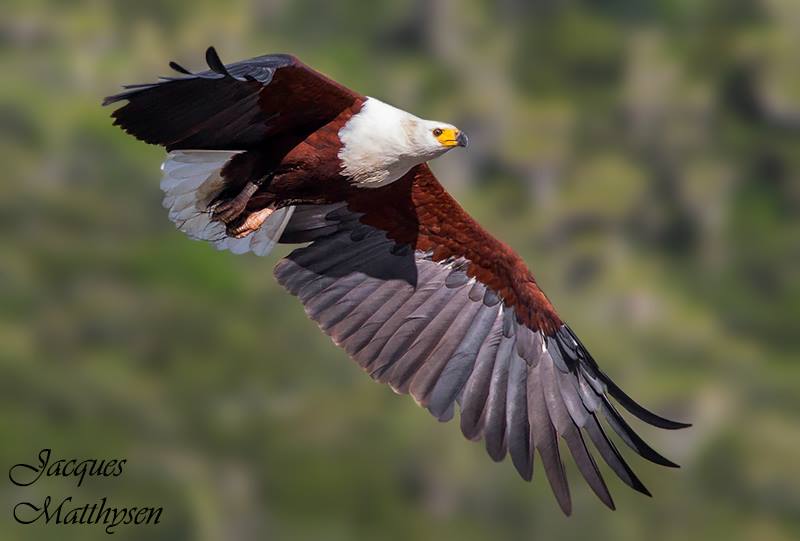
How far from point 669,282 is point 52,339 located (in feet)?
50.5

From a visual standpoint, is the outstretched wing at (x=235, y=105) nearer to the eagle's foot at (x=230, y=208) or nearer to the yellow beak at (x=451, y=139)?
the eagle's foot at (x=230, y=208)

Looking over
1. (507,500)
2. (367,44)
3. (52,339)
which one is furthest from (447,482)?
(367,44)

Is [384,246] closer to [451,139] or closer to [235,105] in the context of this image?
[451,139]

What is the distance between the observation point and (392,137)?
419 inches

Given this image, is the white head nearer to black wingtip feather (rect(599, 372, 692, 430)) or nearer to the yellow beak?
the yellow beak

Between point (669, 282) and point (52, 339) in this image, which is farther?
point (669, 282)

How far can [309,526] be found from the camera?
1259 inches

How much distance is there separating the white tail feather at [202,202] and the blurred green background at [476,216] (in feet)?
53.0

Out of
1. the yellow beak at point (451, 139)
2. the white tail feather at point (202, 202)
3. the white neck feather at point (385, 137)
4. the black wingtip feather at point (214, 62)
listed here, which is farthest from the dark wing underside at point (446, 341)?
the black wingtip feather at point (214, 62)

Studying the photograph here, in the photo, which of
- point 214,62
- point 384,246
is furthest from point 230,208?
point 214,62

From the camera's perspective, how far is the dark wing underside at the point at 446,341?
441 inches

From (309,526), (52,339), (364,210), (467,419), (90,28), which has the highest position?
(90,28)

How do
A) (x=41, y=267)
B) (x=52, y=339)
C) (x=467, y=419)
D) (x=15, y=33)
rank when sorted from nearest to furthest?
(x=467, y=419), (x=52, y=339), (x=41, y=267), (x=15, y=33)

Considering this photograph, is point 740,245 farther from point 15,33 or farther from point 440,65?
point 15,33
